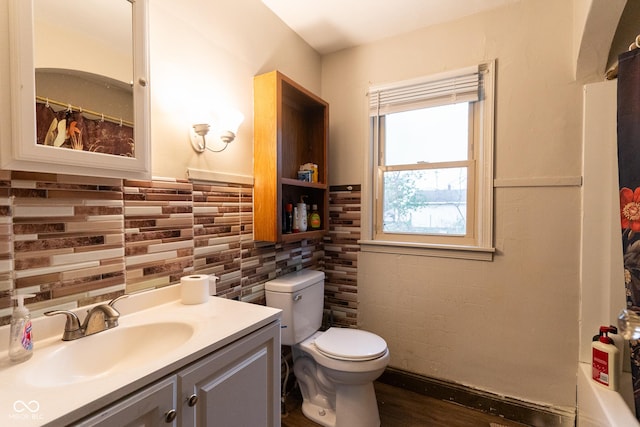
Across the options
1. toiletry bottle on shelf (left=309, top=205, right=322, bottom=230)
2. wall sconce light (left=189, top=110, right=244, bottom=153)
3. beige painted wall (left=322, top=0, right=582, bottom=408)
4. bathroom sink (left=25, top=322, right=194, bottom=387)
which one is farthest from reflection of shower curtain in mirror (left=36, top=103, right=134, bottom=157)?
beige painted wall (left=322, top=0, right=582, bottom=408)

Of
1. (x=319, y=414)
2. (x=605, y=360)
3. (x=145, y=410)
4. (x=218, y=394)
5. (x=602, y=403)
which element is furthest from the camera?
(x=319, y=414)

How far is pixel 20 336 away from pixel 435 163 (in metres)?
2.08

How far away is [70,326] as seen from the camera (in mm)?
896

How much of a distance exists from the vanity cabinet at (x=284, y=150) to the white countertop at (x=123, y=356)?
0.57 metres

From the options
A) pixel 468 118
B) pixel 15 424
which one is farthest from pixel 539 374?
pixel 15 424

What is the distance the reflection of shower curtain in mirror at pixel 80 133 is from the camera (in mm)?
837

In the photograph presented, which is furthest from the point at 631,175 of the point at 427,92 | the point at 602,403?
the point at 427,92

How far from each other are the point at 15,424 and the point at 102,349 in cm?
42

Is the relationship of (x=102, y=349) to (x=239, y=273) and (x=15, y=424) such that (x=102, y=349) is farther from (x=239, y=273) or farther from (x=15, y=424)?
(x=239, y=273)

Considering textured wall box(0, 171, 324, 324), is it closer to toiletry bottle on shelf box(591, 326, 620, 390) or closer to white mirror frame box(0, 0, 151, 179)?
white mirror frame box(0, 0, 151, 179)

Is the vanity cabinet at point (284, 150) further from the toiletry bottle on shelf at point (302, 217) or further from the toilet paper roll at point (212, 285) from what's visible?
the toilet paper roll at point (212, 285)

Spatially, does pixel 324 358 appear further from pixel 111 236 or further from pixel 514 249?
pixel 514 249

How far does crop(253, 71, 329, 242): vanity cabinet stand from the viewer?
1.63 meters

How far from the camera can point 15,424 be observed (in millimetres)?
533
